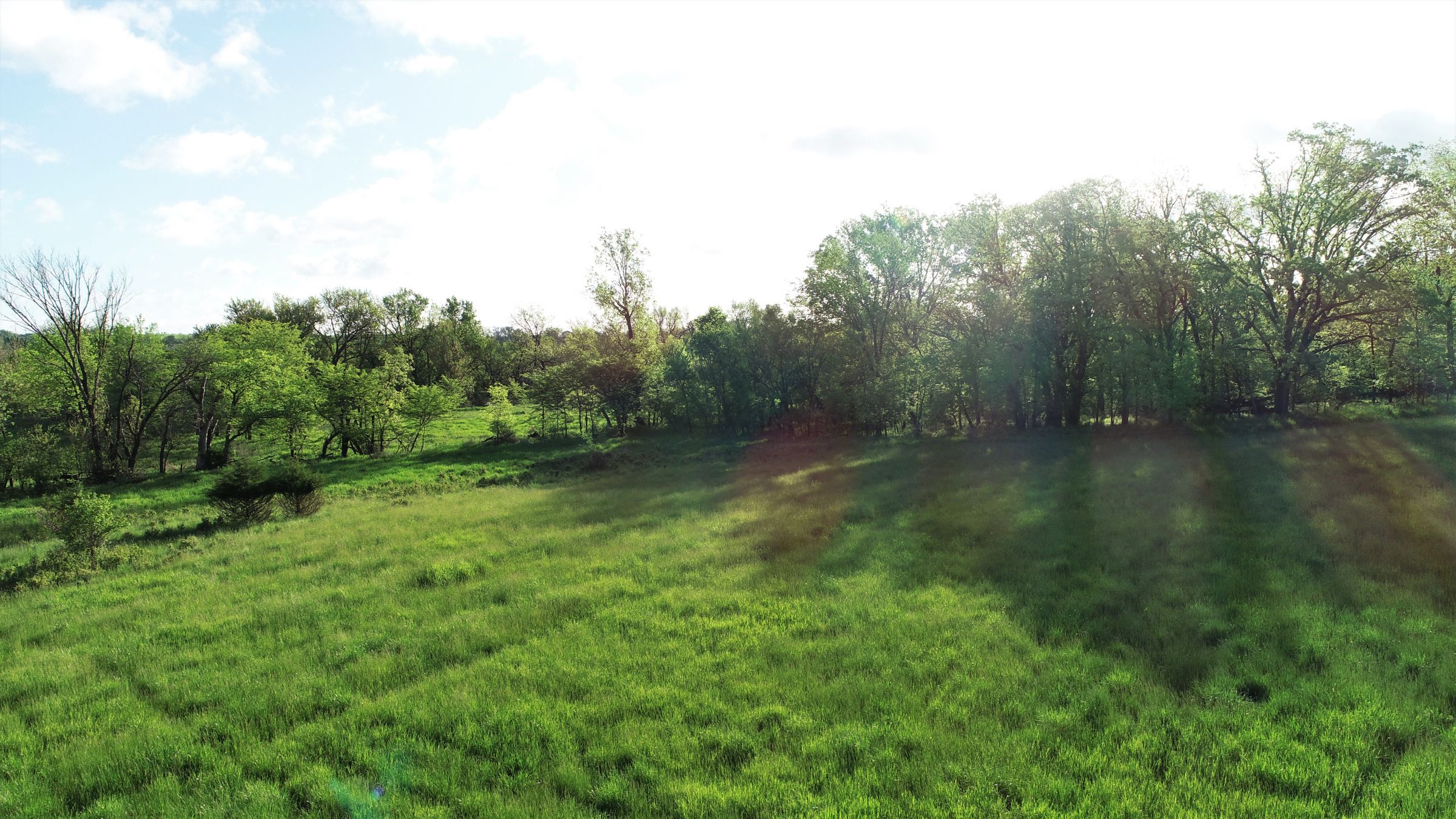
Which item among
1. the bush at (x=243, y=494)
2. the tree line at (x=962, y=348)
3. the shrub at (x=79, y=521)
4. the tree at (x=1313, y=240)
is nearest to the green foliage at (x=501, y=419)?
the tree line at (x=962, y=348)

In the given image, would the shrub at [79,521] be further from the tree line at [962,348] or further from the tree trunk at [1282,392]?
the tree trunk at [1282,392]

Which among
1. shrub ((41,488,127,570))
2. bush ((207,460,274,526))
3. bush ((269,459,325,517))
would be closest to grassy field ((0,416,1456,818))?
shrub ((41,488,127,570))

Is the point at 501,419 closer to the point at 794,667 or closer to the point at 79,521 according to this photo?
the point at 79,521

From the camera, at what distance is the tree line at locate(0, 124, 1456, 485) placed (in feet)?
83.0

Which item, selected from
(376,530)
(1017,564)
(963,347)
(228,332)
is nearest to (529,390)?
(228,332)

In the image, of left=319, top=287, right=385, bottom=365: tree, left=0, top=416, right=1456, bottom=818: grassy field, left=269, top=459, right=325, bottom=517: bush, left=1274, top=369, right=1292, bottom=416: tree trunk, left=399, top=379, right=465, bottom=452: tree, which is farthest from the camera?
left=319, top=287, right=385, bottom=365: tree

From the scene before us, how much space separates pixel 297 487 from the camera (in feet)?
69.7

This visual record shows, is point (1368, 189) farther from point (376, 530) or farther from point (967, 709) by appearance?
point (376, 530)

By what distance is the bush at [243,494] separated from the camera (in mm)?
19609

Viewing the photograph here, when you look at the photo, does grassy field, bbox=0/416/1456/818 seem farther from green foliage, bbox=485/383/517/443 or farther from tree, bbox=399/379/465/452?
green foliage, bbox=485/383/517/443

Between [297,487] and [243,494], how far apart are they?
160 cm

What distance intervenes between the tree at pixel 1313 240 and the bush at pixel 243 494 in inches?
1543

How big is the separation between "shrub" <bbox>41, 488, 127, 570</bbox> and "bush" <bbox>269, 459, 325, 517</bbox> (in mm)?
4884

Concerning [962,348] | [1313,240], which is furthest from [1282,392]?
[962,348]
